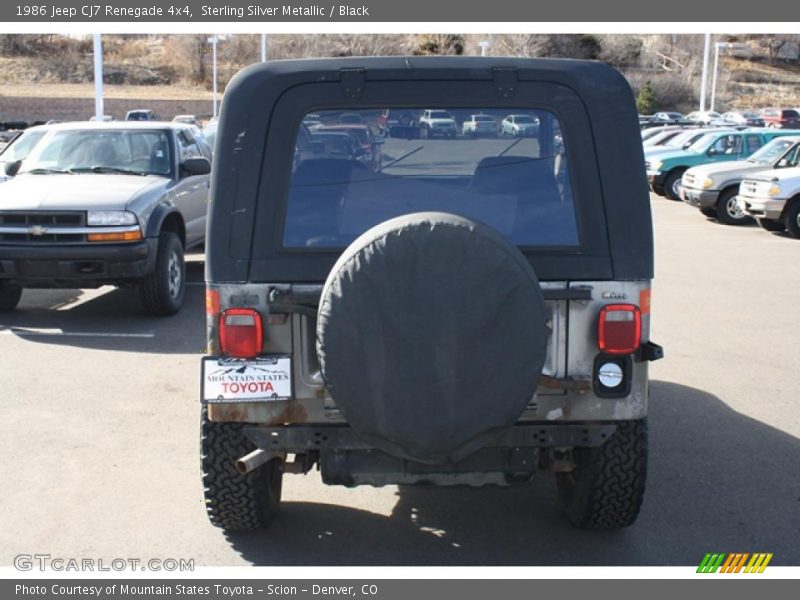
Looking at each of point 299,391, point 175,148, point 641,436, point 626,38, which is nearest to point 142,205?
point 175,148

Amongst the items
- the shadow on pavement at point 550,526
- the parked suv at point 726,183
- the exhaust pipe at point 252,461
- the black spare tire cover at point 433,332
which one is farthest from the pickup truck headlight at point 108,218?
the parked suv at point 726,183

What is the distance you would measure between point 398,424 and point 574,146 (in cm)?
147

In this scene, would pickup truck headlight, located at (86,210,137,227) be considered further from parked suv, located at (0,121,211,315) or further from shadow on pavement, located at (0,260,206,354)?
shadow on pavement, located at (0,260,206,354)

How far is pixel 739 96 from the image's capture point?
72.2 meters

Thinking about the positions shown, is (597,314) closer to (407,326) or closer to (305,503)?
(407,326)

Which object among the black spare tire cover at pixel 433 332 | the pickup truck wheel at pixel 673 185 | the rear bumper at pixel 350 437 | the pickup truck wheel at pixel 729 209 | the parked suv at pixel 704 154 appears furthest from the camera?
the pickup truck wheel at pixel 673 185

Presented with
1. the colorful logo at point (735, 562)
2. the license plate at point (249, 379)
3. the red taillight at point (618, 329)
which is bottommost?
the colorful logo at point (735, 562)

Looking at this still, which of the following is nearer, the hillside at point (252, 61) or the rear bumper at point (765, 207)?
the rear bumper at point (765, 207)

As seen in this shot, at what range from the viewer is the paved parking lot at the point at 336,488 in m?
4.45

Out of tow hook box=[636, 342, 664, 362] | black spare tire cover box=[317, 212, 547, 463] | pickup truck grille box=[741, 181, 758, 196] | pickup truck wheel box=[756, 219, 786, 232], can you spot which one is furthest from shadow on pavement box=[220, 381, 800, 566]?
pickup truck wheel box=[756, 219, 786, 232]

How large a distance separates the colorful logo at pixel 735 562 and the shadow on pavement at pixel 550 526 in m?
0.05

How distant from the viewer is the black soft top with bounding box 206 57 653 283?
394 cm

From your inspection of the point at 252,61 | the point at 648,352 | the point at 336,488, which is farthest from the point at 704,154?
the point at 252,61

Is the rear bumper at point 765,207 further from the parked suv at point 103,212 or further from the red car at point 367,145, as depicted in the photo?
the red car at point 367,145
